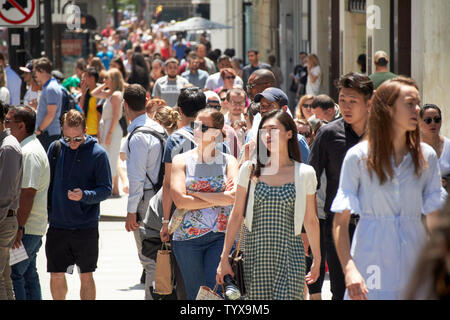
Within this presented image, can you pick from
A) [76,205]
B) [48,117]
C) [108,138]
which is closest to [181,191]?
[76,205]

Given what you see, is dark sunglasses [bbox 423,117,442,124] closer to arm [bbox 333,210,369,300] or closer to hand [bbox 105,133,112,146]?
arm [bbox 333,210,369,300]

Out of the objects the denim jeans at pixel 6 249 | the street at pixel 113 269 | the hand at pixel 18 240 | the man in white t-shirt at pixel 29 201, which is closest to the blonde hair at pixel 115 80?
the street at pixel 113 269

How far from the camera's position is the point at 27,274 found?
753 centimetres

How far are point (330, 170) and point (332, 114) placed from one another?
3.79 meters

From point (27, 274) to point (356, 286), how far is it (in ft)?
12.4

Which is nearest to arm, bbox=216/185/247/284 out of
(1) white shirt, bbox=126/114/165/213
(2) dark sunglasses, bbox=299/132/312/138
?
(1) white shirt, bbox=126/114/165/213

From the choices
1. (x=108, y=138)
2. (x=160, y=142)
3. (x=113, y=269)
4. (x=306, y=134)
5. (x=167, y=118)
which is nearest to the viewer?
(x=160, y=142)

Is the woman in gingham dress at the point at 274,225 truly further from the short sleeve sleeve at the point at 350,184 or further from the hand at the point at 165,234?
the hand at the point at 165,234

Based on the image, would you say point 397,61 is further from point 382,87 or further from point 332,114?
point 382,87

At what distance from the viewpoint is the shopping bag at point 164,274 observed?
6.89 m

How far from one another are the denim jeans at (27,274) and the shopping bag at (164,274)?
1.11 m

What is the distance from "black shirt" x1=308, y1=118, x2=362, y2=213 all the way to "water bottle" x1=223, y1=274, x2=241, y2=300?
3.45 feet

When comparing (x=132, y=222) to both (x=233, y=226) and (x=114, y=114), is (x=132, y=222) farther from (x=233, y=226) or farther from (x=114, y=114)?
(x=114, y=114)

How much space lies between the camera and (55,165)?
753 cm
